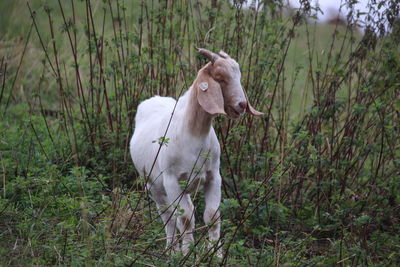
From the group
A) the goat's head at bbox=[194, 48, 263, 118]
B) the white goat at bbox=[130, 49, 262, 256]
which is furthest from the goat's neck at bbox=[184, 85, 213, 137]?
the goat's head at bbox=[194, 48, 263, 118]

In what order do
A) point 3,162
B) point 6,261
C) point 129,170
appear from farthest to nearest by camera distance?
point 129,170
point 3,162
point 6,261

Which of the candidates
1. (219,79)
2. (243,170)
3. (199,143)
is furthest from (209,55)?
(243,170)

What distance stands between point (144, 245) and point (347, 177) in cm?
211

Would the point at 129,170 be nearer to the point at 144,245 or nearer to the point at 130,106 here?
the point at 130,106

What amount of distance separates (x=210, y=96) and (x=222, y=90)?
11 cm

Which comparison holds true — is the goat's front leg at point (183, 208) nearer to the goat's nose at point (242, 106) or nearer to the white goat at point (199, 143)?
the white goat at point (199, 143)

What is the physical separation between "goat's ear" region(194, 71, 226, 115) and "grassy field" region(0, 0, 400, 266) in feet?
1.04

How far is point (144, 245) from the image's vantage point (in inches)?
160

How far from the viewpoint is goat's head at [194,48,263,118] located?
388 cm

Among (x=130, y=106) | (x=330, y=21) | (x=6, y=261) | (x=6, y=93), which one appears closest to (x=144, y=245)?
(x=6, y=261)

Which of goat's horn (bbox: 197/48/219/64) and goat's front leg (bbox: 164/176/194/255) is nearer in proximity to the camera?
goat's horn (bbox: 197/48/219/64)

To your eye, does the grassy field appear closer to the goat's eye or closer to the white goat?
the white goat

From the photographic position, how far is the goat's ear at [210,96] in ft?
12.6

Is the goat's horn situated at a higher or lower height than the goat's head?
higher
